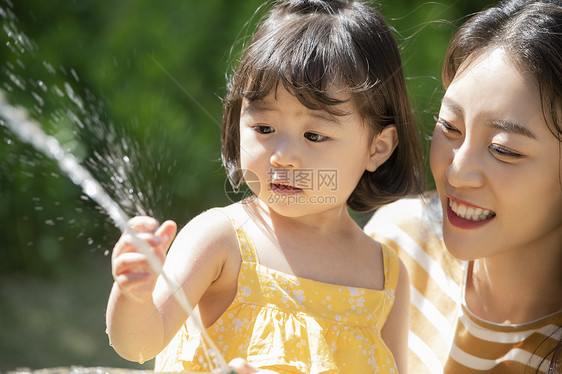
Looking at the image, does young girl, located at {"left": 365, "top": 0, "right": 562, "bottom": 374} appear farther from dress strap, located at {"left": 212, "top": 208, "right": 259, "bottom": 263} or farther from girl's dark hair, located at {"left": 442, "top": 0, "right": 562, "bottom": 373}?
dress strap, located at {"left": 212, "top": 208, "right": 259, "bottom": 263}

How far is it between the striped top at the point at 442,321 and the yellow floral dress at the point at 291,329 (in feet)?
0.91

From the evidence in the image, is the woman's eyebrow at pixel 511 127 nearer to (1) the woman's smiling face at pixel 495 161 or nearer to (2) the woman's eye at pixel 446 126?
(1) the woman's smiling face at pixel 495 161

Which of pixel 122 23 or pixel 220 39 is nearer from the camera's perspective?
pixel 122 23

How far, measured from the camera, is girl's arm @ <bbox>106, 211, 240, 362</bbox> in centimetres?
99

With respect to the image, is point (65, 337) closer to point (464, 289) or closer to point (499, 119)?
point (464, 289)

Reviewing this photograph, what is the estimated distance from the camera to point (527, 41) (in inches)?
51.1

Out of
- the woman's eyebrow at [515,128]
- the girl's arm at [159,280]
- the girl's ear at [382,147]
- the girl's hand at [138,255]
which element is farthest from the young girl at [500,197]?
the girl's hand at [138,255]

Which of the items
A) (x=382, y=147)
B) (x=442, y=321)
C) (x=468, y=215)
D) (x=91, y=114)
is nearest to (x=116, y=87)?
(x=91, y=114)

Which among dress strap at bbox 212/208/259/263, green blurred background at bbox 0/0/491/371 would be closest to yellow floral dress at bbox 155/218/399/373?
dress strap at bbox 212/208/259/263

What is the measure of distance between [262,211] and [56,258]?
5.43 feet

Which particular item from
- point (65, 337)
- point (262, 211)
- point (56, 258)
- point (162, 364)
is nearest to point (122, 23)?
point (56, 258)

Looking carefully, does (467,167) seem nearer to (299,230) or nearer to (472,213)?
(472,213)

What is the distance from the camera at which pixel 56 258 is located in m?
2.80

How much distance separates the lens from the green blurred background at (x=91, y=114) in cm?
252
